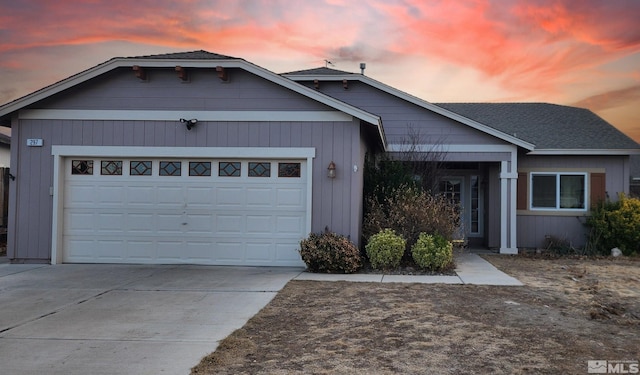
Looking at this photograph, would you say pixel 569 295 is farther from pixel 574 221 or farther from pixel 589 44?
pixel 589 44

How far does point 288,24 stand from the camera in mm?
14602

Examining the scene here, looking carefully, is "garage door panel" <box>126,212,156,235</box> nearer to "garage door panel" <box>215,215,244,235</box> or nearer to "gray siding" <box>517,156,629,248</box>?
"garage door panel" <box>215,215,244,235</box>

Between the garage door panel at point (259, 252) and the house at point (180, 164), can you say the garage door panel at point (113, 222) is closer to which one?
the house at point (180, 164)

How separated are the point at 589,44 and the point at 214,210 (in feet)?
37.9

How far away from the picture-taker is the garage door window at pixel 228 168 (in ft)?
38.0

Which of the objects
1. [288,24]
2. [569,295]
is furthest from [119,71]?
[569,295]

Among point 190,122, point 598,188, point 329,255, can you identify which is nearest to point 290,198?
point 329,255

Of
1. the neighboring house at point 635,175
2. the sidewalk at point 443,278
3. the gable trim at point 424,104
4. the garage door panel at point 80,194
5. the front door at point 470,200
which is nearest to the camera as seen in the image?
the sidewalk at point 443,278

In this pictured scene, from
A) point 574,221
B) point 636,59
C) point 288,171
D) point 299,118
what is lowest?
point 574,221

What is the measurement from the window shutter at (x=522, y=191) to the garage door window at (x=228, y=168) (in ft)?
28.9

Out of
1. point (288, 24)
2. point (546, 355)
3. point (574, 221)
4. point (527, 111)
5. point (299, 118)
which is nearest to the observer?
point (546, 355)

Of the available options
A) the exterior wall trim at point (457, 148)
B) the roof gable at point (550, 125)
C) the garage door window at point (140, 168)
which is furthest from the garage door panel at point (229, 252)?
the roof gable at point (550, 125)

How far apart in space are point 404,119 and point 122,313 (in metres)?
10.8

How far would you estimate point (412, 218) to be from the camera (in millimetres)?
11398
